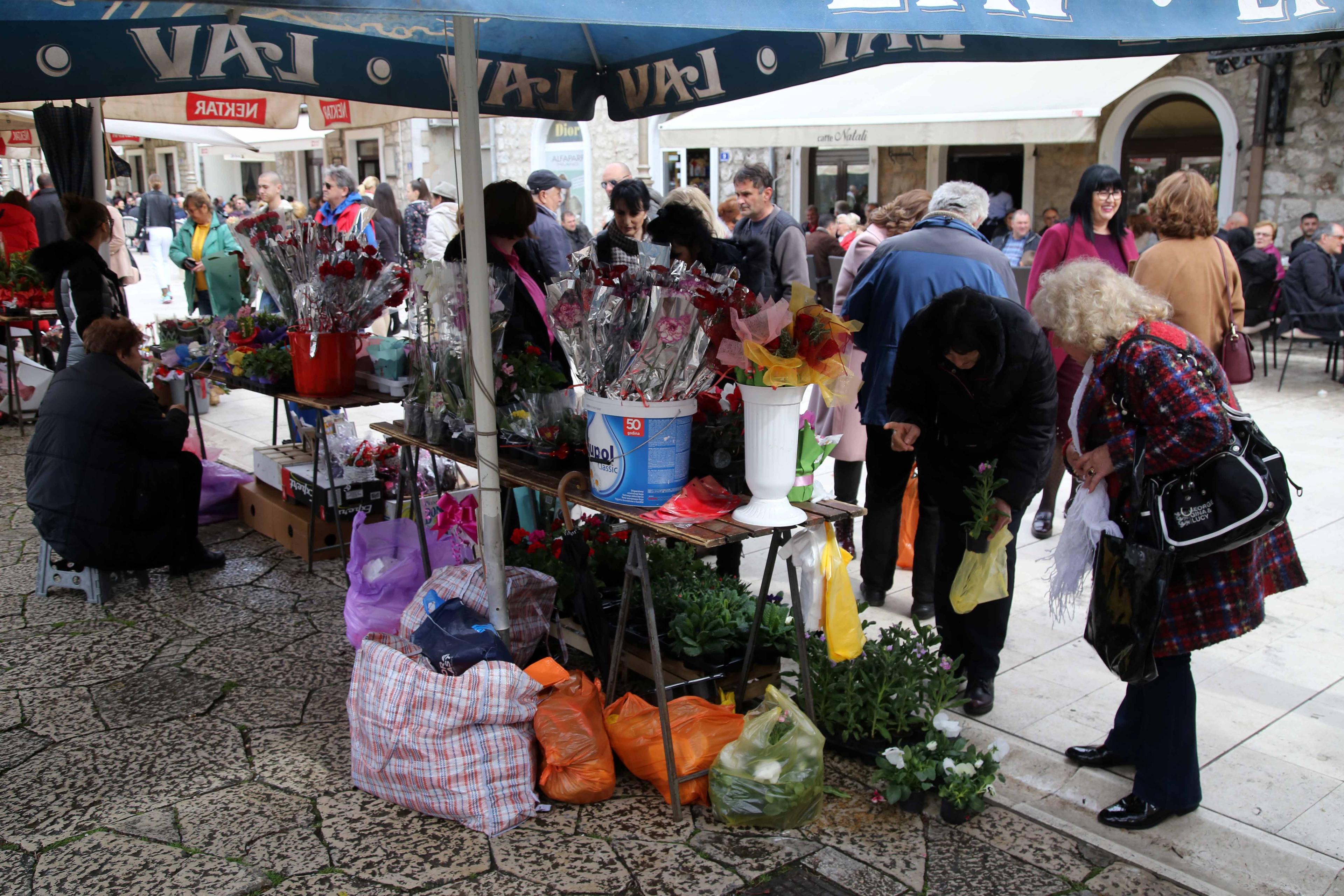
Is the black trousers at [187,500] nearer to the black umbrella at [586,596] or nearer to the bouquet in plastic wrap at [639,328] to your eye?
the black umbrella at [586,596]

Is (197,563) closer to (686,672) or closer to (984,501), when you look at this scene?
(686,672)

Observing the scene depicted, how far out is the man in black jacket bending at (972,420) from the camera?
3.05 m

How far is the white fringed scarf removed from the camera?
2787 mm

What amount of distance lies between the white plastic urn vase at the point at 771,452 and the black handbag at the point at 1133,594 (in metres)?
0.81

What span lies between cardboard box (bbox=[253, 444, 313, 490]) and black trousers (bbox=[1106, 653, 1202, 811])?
12.6ft

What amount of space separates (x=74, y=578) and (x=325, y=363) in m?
1.48

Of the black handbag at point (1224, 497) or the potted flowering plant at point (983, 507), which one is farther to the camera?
the potted flowering plant at point (983, 507)

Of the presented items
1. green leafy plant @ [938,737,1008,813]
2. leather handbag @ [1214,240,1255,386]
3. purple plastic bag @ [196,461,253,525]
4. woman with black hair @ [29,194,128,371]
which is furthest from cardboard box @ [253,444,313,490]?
leather handbag @ [1214,240,1255,386]

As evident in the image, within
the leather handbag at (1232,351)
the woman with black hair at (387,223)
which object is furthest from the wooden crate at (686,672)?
the woman with black hair at (387,223)

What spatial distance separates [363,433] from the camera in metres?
7.36

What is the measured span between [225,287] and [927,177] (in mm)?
10325

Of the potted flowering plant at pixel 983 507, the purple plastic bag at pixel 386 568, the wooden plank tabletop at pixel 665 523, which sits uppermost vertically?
the wooden plank tabletop at pixel 665 523

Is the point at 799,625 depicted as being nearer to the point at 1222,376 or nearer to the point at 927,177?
the point at 1222,376

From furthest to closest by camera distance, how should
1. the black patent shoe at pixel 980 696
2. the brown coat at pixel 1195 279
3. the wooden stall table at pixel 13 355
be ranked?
the wooden stall table at pixel 13 355
the brown coat at pixel 1195 279
the black patent shoe at pixel 980 696
